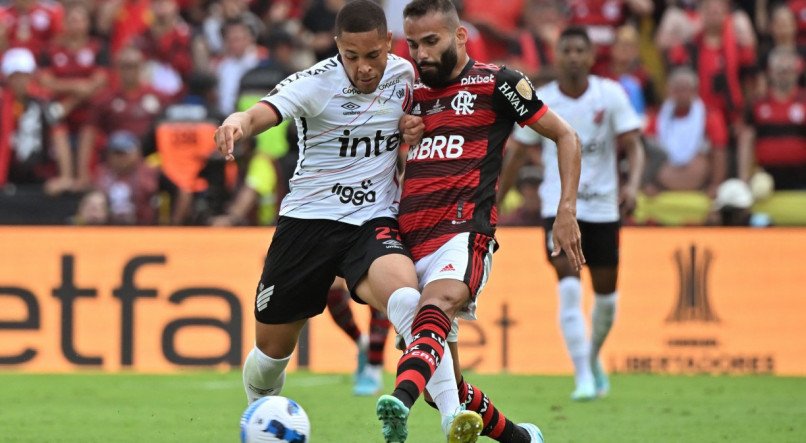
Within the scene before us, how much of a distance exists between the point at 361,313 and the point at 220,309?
1.40 meters

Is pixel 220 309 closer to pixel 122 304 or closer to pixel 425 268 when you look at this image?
pixel 122 304

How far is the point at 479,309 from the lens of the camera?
45.8ft

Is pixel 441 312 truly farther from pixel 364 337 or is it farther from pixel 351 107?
pixel 364 337

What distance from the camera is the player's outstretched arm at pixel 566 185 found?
24.3 feet

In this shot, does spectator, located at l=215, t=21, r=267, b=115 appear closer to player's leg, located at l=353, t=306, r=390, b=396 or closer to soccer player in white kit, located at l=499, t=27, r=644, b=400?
player's leg, located at l=353, t=306, r=390, b=396

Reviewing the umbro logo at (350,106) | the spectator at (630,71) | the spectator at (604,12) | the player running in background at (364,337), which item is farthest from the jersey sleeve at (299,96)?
the spectator at (604,12)

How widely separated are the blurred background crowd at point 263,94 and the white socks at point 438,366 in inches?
303

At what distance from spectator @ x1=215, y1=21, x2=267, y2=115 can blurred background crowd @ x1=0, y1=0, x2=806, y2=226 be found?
0.08 feet

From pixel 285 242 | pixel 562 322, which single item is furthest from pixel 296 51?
pixel 285 242

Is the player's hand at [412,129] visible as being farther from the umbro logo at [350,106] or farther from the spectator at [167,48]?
the spectator at [167,48]

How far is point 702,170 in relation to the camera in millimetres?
16406

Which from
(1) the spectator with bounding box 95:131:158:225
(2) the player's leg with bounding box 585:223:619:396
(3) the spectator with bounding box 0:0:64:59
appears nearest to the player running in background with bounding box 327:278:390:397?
(2) the player's leg with bounding box 585:223:619:396

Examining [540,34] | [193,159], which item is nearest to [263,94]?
[193,159]

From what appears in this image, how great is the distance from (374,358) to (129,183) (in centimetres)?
594
